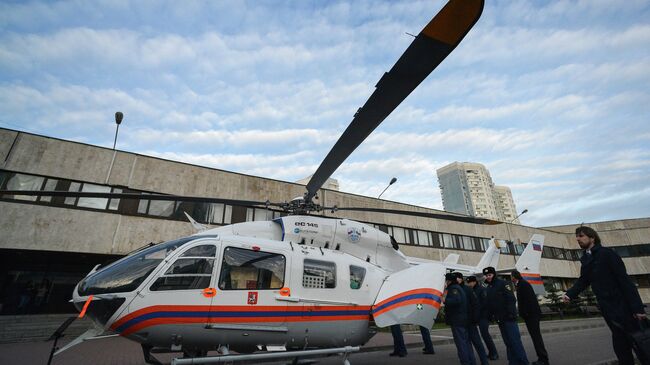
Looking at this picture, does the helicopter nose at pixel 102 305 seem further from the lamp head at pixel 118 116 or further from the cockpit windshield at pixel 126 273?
the lamp head at pixel 118 116

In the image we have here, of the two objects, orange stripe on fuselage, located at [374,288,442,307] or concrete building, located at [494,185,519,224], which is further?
concrete building, located at [494,185,519,224]

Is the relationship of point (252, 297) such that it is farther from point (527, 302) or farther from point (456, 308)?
point (527, 302)

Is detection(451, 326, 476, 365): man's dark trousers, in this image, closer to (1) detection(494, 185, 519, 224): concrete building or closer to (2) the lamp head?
(2) the lamp head

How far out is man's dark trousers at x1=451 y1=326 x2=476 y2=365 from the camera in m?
6.01

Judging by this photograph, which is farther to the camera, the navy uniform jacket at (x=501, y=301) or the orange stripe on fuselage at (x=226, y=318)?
the navy uniform jacket at (x=501, y=301)

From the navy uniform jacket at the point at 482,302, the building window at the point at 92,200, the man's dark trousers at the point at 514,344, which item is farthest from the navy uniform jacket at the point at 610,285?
the building window at the point at 92,200

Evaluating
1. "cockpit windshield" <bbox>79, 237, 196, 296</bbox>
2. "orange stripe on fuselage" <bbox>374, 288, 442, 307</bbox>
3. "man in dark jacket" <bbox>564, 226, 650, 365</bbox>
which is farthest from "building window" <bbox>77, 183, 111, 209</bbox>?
"man in dark jacket" <bbox>564, 226, 650, 365</bbox>

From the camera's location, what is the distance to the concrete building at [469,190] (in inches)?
4818

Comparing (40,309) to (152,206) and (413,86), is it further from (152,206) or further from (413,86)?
(413,86)

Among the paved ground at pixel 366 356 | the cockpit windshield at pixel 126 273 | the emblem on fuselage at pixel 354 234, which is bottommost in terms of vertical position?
the paved ground at pixel 366 356

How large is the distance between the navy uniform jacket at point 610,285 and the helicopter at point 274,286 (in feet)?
6.47

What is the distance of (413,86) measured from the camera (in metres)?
3.72

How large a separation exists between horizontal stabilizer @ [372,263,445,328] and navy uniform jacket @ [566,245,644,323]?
6.54 ft

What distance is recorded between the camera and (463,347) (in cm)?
604
